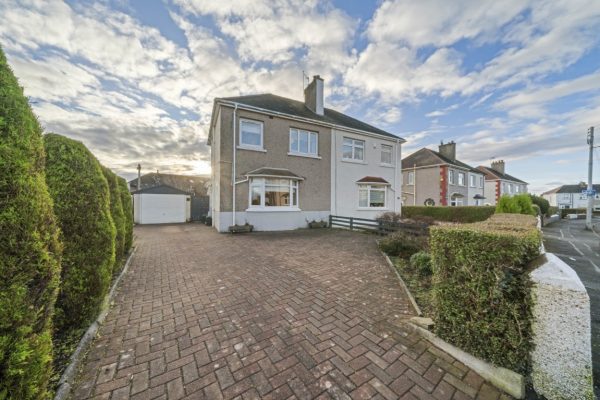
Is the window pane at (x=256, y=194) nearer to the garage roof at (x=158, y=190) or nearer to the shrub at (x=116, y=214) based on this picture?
the shrub at (x=116, y=214)

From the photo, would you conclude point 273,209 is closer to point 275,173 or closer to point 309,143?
point 275,173

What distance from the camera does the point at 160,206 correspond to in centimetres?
1741

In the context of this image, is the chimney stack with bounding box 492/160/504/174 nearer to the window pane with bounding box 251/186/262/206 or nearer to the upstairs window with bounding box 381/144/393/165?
the upstairs window with bounding box 381/144/393/165

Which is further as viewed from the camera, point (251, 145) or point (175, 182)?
point (175, 182)

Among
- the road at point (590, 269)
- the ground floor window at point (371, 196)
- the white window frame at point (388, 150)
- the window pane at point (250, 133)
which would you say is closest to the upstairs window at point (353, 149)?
the white window frame at point (388, 150)

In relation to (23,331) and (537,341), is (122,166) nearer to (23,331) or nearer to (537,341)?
(23,331)

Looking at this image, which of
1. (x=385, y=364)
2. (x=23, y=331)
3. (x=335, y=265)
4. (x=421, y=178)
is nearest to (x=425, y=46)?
(x=335, y=265)

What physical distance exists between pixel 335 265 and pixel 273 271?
177cm

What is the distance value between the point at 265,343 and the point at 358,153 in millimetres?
14550

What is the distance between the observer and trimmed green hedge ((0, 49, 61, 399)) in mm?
1507

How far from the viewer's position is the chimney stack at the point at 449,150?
24.5 m

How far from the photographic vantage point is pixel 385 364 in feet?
7.80

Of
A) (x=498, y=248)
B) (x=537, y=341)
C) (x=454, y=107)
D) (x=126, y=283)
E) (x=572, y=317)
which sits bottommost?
(x=126, y=283)

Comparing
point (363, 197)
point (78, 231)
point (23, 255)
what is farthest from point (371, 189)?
point (23, 255)
